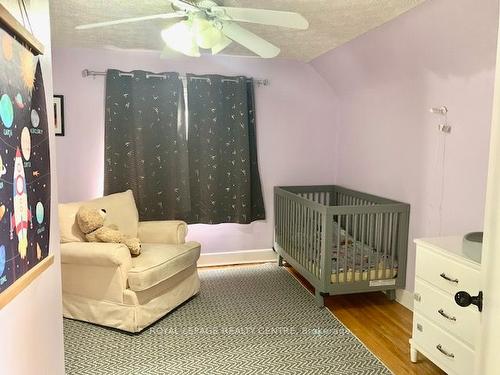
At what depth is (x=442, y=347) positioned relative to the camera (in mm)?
2121

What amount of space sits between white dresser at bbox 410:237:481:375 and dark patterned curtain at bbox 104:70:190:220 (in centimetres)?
238

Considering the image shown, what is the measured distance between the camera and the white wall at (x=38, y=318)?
1.14 m

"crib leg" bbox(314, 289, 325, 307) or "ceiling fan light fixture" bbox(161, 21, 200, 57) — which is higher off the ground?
"ceiling fan light fixture" bbox(161, 21, 200, 57)

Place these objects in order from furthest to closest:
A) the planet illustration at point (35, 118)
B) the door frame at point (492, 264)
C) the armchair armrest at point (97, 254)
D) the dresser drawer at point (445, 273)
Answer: the armchair armrest at point (97, 254) → the dresser drawer at point (445, 273) → the planet illustration at point (35, 118) → the door frame at point (492, 264)

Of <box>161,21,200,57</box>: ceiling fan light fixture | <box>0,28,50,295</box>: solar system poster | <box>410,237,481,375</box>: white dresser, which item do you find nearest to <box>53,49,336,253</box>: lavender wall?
<box>161,21,200,57</box>: ceiling fan light fixture

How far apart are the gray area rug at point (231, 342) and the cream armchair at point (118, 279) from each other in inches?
3.9

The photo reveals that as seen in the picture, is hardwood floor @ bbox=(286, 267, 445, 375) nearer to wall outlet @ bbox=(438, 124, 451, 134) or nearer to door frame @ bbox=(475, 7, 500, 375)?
wall outlet @ bbox=(438, 124, 451, 134)

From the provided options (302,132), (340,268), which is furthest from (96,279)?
(302,132)

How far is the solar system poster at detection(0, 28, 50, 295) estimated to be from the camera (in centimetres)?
106

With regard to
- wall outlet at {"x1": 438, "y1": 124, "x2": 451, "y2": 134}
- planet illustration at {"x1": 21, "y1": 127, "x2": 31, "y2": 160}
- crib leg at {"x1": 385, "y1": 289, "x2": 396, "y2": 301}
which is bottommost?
crib leg at {"x1": 385, "y1": 289, "x2": 396, "y2": 301}

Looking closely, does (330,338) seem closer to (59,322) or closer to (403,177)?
(403,177)

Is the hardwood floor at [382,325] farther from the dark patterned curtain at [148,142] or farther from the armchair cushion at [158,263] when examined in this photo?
the dark patterned curtain at [148,142]


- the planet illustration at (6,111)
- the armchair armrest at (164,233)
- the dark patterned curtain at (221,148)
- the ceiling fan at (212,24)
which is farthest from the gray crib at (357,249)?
the planet illustration at (6,111)

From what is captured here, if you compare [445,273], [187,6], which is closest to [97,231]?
[187,6]
